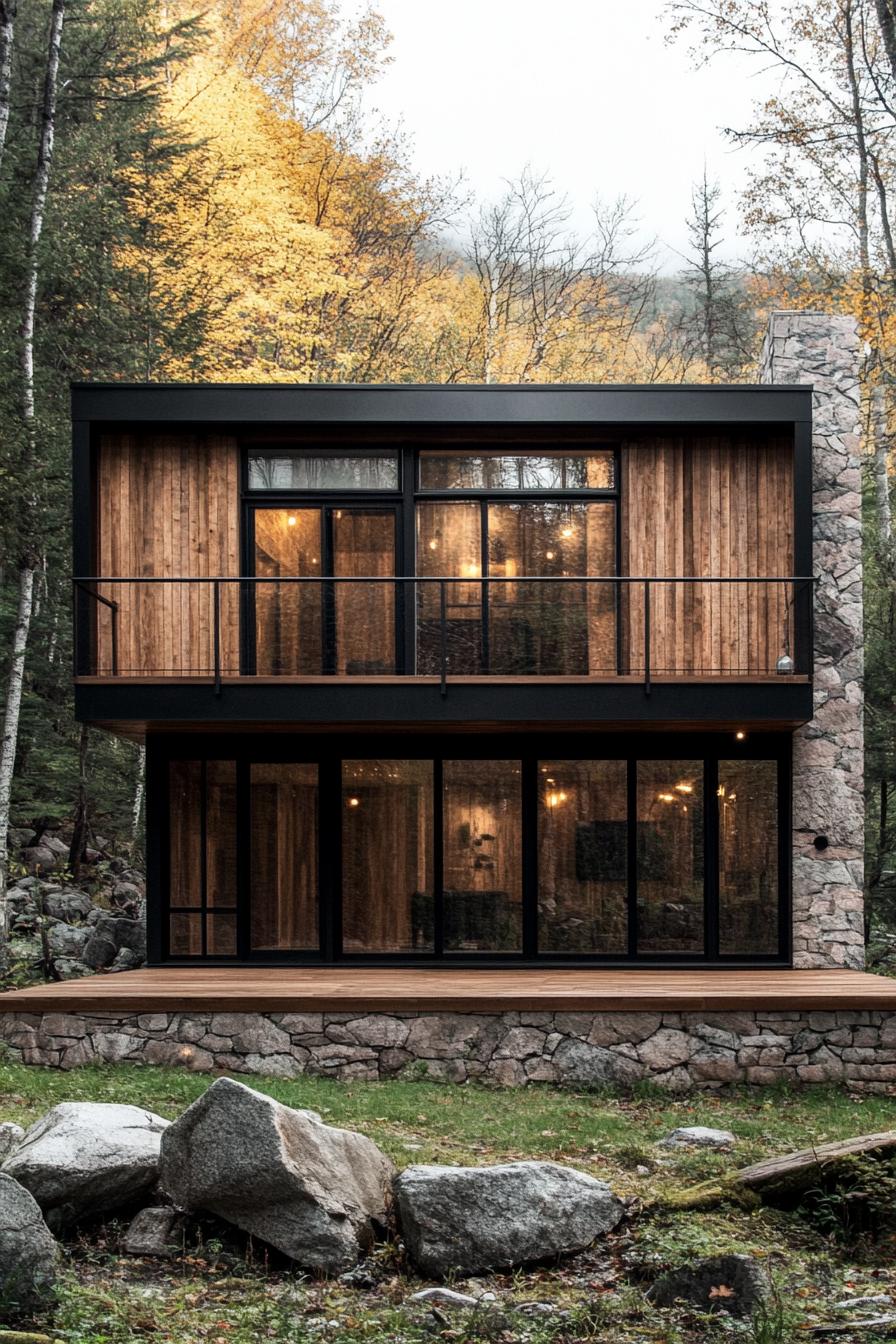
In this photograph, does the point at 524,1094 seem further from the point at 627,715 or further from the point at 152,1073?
the point at 627,715

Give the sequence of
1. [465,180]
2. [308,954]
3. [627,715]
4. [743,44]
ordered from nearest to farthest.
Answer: [627,715], [308,954], [743,44], [465,180]

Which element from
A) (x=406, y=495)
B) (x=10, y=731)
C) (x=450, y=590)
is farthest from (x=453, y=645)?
(x=10, y=731)

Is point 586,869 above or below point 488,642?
below

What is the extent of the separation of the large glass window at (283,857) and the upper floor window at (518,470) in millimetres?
3392

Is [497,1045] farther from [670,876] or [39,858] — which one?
[39,858]

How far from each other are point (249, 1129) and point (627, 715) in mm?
6482

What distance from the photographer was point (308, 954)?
1180 centimetres

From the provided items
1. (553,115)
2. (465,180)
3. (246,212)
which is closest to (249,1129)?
(246,212)

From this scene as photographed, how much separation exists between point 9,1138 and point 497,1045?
13.9 ft

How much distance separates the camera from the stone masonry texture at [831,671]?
11.6 metres

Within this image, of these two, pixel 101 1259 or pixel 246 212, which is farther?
pixel 246 212

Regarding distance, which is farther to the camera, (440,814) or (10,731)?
(10,731)

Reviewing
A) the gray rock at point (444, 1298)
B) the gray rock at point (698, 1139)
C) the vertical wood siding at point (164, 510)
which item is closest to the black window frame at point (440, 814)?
the vertical wood siding at point (164, 510)

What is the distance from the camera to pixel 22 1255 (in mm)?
4750
